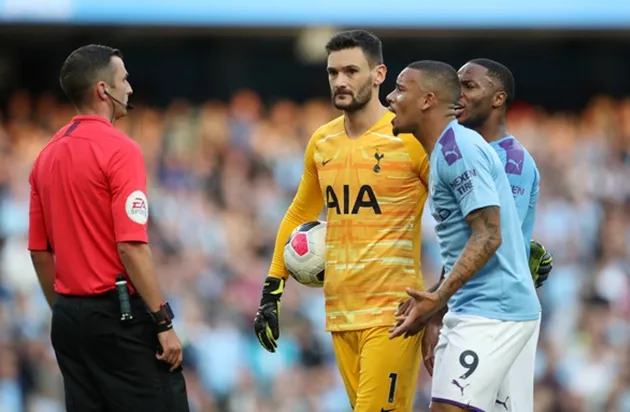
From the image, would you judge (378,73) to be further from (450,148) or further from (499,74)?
(450,148)

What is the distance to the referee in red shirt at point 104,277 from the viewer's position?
22.6ft

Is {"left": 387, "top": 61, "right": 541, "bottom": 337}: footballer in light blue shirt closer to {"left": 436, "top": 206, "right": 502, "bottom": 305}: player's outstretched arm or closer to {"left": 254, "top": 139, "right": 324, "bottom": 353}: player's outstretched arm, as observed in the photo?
{"left": 436, "top": 206, "right": 502, "bottom": 305}: player's outstretched arm

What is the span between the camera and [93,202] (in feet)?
22.8

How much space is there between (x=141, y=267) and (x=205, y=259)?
7158 millimetres

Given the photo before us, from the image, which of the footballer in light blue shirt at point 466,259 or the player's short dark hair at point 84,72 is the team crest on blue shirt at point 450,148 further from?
the player's short dark hair at point 84,72

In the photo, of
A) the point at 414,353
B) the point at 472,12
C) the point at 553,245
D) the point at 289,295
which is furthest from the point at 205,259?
the point at 414,353

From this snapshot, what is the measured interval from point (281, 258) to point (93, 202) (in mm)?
1439

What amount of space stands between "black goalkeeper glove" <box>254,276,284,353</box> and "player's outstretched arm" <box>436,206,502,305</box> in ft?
5.24

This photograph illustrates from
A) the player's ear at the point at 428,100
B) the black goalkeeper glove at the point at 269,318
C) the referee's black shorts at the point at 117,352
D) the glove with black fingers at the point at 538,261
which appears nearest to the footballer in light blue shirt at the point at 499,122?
the glove with black fingers at the point at 538,261

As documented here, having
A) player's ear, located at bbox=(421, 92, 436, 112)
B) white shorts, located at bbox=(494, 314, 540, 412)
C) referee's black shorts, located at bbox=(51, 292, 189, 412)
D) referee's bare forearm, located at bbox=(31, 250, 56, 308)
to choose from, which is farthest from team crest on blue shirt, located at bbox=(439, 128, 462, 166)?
referee's bare forearm, located at bbox=(31, 250, 56, 308)

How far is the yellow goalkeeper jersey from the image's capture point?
24.0 ft

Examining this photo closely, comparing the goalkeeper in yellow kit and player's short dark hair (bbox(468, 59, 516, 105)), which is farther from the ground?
player's short dark hair (bbox(468, 59, 516, 105))

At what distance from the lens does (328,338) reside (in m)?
13.7

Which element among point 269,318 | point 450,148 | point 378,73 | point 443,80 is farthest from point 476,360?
point 378,73
